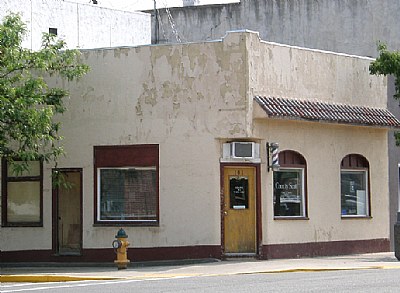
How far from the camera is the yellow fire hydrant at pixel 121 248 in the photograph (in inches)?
1015

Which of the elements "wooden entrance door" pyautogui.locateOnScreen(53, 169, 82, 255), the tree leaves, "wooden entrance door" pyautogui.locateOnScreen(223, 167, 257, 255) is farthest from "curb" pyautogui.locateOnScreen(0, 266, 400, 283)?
the tree leaves

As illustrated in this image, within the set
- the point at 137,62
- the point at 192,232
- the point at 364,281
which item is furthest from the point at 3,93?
the point at 364,281

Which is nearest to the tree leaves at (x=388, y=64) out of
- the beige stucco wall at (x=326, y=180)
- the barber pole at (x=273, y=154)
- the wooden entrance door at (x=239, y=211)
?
the beige stucco wall at (x=326, y=180)

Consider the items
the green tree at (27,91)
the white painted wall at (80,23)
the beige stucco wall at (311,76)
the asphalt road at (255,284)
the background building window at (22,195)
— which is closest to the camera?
the asphalt road at (255,284)

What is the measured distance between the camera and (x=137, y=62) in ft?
94.3

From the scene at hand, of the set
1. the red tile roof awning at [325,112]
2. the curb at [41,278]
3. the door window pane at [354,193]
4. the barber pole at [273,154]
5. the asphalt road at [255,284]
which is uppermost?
the red tile roof awning at [325,112]

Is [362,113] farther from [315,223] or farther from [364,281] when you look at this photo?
[364,281]

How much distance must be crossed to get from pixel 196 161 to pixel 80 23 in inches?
382

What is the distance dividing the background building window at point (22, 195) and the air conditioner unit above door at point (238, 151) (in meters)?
5.53

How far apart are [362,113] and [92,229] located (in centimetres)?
870

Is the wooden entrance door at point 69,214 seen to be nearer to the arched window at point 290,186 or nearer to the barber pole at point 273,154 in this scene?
the barber pole at point 273,154

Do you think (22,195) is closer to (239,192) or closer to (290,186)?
(239,192)

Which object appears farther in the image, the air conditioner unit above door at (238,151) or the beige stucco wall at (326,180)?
the beige stucco wall at (326,180)

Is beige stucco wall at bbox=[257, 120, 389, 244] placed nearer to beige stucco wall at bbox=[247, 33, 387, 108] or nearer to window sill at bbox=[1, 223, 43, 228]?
beige stucco wall at bbox=[247, 33, 387, 108]
